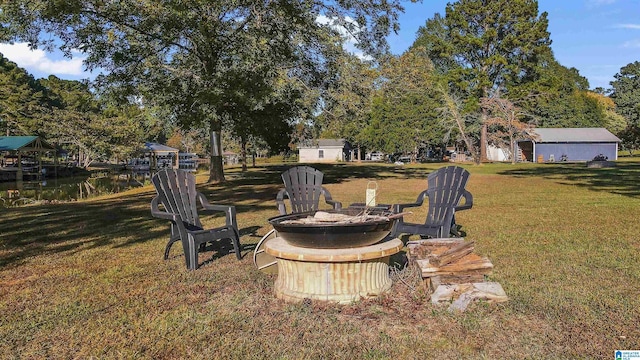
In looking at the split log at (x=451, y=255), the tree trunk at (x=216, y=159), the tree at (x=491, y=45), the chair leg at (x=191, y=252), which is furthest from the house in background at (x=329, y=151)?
the split log at (x=451, y=255)

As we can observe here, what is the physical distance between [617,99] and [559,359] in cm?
6643

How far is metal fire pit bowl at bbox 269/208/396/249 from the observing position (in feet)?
10.9

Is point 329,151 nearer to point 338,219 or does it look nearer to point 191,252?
point 191,252

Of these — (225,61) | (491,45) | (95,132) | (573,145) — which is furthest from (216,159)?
(573,145)

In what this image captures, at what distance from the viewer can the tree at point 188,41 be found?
1033 cm

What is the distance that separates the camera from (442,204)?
5453 millimetres

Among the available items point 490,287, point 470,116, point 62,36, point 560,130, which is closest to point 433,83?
point 470,116

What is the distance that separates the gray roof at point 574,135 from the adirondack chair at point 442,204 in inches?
1556

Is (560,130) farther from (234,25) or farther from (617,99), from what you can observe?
(234,25)

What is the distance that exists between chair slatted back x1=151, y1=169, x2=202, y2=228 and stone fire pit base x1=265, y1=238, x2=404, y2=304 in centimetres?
196

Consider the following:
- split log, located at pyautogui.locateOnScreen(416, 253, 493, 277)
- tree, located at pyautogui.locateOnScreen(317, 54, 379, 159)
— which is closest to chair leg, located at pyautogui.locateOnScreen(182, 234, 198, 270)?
split log, located at pyautogui.locateOnScreen(416, 253, 493, 277)

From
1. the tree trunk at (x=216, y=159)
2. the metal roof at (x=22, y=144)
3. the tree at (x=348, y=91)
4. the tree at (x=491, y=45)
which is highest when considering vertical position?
the tree at (x=491, y=45)

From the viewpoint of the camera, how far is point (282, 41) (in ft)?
42.2

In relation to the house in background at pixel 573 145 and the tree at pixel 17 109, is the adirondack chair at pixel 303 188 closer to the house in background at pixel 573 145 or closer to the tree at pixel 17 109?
the tree at pixel 17 109
